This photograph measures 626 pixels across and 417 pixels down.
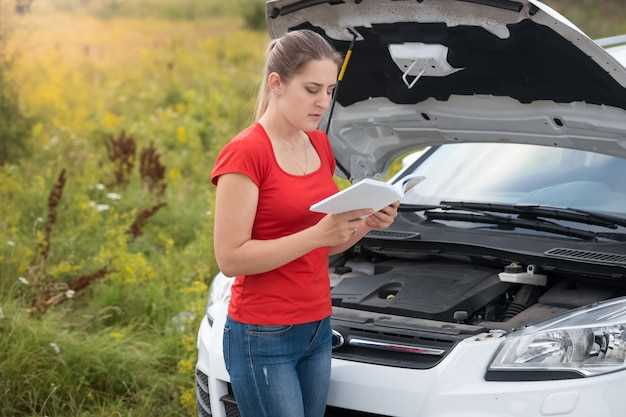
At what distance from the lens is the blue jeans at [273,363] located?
274 cm

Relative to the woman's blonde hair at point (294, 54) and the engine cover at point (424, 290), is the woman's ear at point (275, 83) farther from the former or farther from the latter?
the engine cover at point (424, 290)

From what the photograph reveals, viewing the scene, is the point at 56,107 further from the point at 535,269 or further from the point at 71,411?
the point at 535,269

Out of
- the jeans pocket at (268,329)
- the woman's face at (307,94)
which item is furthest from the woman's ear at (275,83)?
the jeans pocket at (268,329)

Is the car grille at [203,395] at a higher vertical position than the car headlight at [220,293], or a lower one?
lower

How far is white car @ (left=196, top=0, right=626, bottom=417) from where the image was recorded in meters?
2.90

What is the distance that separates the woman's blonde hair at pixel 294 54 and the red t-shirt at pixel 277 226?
170 mm

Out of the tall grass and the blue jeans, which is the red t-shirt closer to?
the blue jeans

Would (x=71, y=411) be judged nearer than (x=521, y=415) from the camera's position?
No

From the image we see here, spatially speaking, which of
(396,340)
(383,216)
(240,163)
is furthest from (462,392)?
(240,163)

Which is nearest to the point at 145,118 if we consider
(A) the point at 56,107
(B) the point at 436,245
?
(A) the point at 56,107

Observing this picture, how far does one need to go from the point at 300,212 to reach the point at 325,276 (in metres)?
0.27

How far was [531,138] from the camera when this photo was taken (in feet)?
11.8

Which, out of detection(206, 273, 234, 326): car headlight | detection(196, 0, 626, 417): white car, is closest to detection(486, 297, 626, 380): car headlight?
detection(196, 0, 626, 417): white car

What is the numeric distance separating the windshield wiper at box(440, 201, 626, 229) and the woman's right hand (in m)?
1.31
